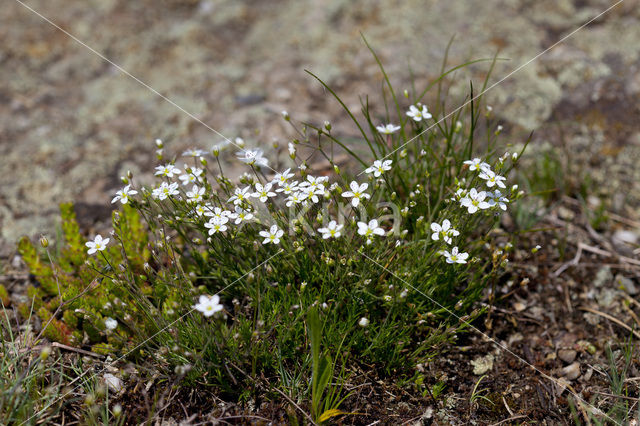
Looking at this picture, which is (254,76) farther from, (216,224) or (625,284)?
(625,284)

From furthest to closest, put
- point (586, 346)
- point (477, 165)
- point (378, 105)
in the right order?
point (378, 105) → point (586, 346) → point (477, 165)

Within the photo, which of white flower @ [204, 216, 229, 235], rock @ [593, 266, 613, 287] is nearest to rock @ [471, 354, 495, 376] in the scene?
rock @ [593, 266, 613, 287]

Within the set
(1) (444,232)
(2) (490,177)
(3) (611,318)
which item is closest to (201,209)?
(1) (444,232)

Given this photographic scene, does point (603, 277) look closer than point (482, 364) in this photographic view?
No

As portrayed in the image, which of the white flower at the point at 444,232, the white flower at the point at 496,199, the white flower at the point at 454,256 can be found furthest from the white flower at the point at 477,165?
the white flower at the point at 454,256

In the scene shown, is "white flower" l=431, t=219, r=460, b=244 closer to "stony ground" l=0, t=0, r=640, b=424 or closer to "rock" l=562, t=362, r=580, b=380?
"stony ground" l=0, t=0, r=640, b=424

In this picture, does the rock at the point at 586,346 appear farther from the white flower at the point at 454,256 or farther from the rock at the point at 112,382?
the rock at the point at 112,382
